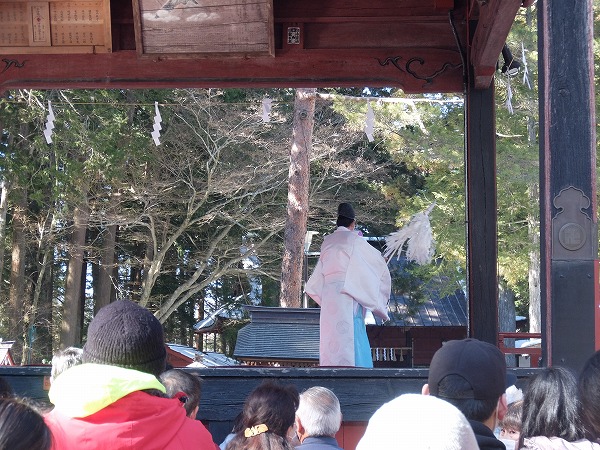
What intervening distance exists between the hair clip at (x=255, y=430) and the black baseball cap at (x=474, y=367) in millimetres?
725

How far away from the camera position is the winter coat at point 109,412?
1.84m

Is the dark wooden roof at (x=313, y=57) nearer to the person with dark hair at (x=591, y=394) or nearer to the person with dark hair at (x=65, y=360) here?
the person with dark hair at (x=65, y=360)

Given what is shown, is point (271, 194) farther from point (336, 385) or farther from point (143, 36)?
point (336, 385)

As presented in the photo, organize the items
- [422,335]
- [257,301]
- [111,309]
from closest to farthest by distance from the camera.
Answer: [111,309] → [422,335] → [257,301]

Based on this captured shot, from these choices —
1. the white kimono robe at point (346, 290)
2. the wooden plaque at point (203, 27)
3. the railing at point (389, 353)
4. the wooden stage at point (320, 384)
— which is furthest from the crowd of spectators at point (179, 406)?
the railing at point (389, 353)

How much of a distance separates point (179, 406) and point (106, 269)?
55.0 feet

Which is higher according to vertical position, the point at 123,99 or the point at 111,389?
the point at 123,99

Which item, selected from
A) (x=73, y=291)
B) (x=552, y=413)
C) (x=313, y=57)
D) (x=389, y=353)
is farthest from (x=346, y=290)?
(x=73, y=291)

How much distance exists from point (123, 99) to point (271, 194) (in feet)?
11.8

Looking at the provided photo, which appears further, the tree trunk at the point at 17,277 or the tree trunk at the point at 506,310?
the tree trunk at the point at 17,277

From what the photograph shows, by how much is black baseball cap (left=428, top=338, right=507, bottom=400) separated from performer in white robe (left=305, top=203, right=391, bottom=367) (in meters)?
3.59

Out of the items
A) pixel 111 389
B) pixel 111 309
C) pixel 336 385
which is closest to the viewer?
pixel 111 389

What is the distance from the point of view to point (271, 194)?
17156 millimetres

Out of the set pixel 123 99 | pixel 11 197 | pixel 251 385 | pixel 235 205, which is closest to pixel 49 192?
pixel 11 197
